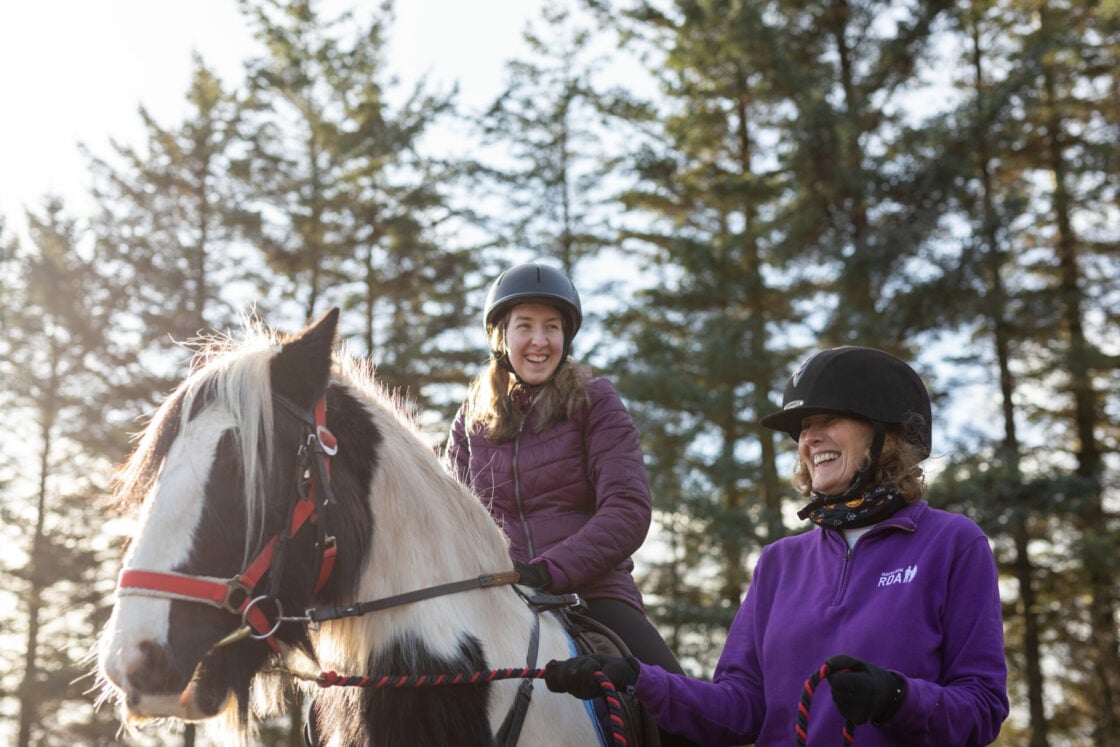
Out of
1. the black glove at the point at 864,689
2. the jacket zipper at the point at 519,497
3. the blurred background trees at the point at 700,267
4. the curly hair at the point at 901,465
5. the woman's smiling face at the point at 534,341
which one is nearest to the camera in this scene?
the black glove at the point at 864,689

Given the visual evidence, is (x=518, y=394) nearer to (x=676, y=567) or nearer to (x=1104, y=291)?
(x=676, y=567)

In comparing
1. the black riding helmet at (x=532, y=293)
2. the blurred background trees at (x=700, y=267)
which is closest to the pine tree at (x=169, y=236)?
the blurred background trees at (x=700, y=267)

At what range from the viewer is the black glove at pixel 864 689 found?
235 cm

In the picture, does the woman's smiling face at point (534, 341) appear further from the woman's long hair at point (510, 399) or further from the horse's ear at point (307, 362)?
the horse's ear at point (307, 362)

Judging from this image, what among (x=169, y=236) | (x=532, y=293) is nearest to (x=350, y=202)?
(x=169, y=236)

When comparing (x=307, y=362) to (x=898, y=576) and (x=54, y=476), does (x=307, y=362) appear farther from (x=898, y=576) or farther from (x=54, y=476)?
(x=54, y=476)

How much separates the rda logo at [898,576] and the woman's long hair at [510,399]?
1.58 m

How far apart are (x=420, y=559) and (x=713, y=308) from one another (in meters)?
14.9

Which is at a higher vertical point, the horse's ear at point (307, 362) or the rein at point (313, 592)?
the horse's ear at point (307, 362)

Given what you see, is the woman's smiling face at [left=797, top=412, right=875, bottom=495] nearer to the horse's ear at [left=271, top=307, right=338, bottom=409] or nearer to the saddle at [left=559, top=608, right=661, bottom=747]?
the saddle at [left=559, top=608, right=661, bottom=747]

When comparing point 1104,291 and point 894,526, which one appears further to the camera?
point 1104,291

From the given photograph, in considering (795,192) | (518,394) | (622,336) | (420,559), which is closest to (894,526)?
(420,559)

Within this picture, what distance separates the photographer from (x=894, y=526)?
9.27 feet

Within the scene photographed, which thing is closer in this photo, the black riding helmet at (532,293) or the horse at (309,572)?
the horse at (309,572)
